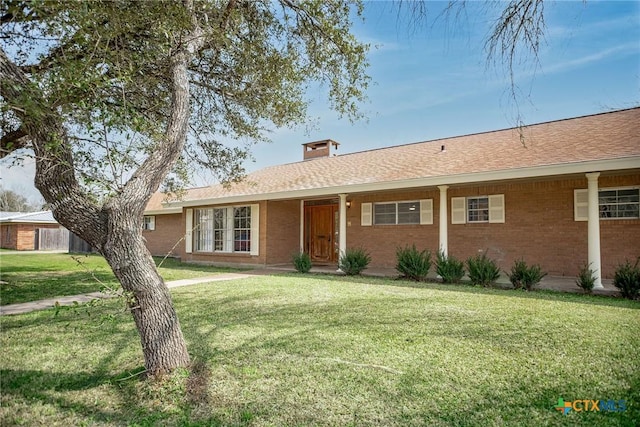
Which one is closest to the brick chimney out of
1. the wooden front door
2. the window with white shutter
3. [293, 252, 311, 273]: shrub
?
the wooden front door

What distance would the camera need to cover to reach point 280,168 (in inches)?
772

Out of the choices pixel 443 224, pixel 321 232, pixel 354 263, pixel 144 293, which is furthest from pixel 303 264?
pixel 144 293

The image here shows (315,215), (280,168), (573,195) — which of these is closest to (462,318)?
(573,195)

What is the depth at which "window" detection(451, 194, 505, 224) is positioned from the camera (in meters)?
11.3

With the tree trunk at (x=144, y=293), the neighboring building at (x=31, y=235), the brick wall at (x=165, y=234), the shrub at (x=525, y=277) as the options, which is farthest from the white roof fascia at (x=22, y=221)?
the shrub at (x=525, y=277)

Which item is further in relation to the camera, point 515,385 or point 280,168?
point 280,168

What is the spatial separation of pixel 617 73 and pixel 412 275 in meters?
6.84

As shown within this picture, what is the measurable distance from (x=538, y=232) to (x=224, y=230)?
11.4m

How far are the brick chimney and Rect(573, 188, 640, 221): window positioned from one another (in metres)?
12.2

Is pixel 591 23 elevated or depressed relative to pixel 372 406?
elevated

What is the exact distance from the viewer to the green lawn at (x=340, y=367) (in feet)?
9.90

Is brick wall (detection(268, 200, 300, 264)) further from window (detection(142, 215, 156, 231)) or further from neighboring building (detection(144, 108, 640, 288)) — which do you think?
window (detection(142, 215, 156, 231))

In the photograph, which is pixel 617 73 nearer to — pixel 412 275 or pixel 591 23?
pixel 591 23

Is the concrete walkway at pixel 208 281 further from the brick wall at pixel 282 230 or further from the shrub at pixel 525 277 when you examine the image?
the brick wall at pixel 282 230
